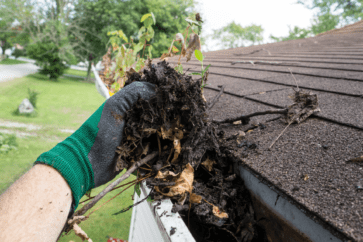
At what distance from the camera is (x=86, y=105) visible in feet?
41.1

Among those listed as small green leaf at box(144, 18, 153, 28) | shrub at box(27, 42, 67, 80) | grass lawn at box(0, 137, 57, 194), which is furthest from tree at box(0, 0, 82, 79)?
small green leaf at box(144, 18, 153, 28)

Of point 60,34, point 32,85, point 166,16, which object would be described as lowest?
point 32,85

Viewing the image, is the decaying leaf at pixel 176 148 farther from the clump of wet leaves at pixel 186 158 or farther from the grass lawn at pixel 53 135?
the grass lawn at pixel 53 135

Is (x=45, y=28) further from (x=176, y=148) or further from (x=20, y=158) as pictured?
(x=176, y=148)

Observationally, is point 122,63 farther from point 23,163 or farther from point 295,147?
point 23,163

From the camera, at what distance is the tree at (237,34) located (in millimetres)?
34969

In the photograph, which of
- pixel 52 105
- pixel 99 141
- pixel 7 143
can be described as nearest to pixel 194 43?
pixel 99 141

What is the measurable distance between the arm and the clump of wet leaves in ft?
0.83

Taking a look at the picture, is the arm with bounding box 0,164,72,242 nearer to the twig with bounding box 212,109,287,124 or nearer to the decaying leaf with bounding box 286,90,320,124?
the twig with bounding box 212,109,287,124

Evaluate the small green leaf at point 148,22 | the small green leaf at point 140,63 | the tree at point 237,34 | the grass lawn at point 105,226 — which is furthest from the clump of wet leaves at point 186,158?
the tree at point 237,34

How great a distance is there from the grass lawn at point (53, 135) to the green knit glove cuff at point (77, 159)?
3.24m

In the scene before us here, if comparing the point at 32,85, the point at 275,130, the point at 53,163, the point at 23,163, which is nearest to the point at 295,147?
the point at 275,130

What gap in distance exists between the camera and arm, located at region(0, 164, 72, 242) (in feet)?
2.51

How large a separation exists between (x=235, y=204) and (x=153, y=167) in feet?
1.23
